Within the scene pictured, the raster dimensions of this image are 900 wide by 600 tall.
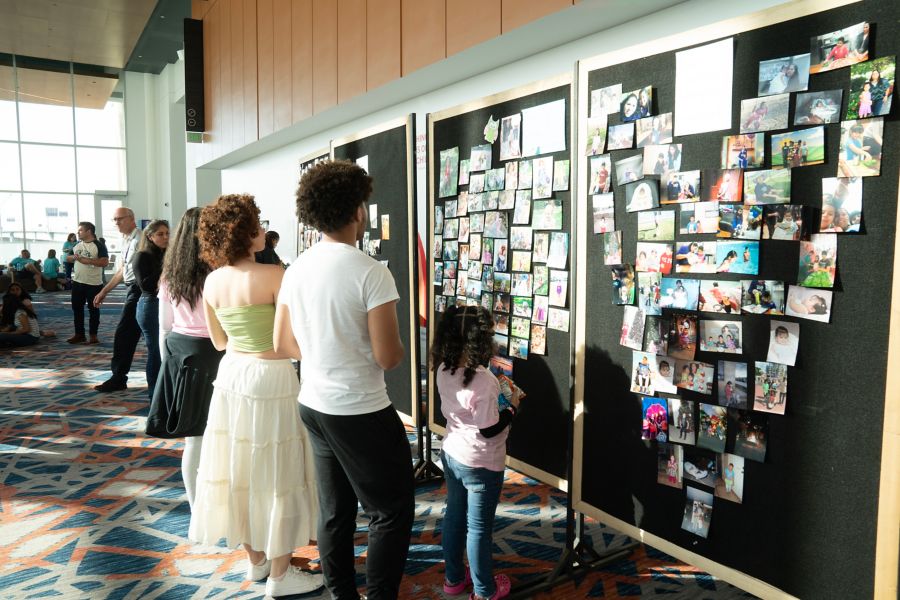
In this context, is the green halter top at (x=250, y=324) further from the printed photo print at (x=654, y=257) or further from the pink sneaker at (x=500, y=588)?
the printed photo print at (x=654, y=257)

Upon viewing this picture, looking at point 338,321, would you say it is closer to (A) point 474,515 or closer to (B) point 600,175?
(A) point 474,515

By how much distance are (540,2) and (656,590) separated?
13.2 feet

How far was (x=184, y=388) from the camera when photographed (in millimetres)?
2514

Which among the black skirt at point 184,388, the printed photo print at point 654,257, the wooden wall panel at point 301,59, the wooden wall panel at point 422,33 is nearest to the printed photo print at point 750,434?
the printed photo print at point 654,257

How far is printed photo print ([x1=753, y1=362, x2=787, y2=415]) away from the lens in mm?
1675

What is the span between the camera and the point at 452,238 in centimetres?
288

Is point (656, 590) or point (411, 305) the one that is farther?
point (411, 305)

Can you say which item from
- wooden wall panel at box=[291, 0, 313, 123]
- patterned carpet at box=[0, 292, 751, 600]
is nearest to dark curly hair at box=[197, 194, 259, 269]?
patterned carpet at box=[0, 292, 751, 600]

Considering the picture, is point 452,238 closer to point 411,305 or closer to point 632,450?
point 411,305

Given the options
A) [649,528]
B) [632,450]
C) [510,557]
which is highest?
[632,450]

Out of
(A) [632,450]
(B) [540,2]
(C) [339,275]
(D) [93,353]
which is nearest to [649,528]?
(A) [632,450]

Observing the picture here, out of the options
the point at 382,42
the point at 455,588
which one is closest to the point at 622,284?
the point at 455,588

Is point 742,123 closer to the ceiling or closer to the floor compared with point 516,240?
closer to the ceiling

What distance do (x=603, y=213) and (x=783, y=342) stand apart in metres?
0.72
